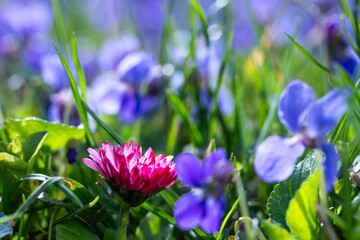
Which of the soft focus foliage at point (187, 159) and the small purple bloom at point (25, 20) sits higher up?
the small purple bloom at point (25, 20)

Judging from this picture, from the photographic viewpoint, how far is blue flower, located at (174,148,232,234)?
49 cm

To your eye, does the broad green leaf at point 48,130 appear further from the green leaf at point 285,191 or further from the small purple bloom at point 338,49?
the small purple bloom at point 338,49

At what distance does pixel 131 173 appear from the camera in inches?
22.2

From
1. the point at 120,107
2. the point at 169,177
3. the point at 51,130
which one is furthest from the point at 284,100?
the point at 120,107

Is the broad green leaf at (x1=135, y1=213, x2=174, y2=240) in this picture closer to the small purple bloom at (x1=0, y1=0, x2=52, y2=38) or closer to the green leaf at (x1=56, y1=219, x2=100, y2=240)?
the green leaf at (x1=56, y1=219, x2=100, y2=240)

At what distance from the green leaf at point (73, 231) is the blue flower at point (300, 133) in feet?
0.84

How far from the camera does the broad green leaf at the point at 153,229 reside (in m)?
0.66

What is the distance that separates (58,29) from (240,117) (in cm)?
40

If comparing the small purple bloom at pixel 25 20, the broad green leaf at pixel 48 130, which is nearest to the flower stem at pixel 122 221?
the broad green leaf at pixel 48 130

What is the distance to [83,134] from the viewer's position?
2.63 feet

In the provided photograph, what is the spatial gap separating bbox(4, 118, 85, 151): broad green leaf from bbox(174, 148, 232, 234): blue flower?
1.08 feet

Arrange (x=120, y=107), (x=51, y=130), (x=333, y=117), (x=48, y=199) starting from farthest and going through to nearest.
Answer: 1. (x=120, y=107)
2. (x=51, y=130)
3. (x=48, y=199)
4. (x=333, y=117)

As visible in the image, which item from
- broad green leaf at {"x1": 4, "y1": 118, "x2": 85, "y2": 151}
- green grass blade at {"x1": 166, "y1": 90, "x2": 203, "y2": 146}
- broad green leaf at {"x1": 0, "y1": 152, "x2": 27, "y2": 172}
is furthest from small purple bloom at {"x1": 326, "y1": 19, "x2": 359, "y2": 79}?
broad green leaf at {"x1": 0, "y1": 152, "x2": 27, "y2": 172}

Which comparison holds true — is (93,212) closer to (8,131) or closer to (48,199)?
(48,199)
